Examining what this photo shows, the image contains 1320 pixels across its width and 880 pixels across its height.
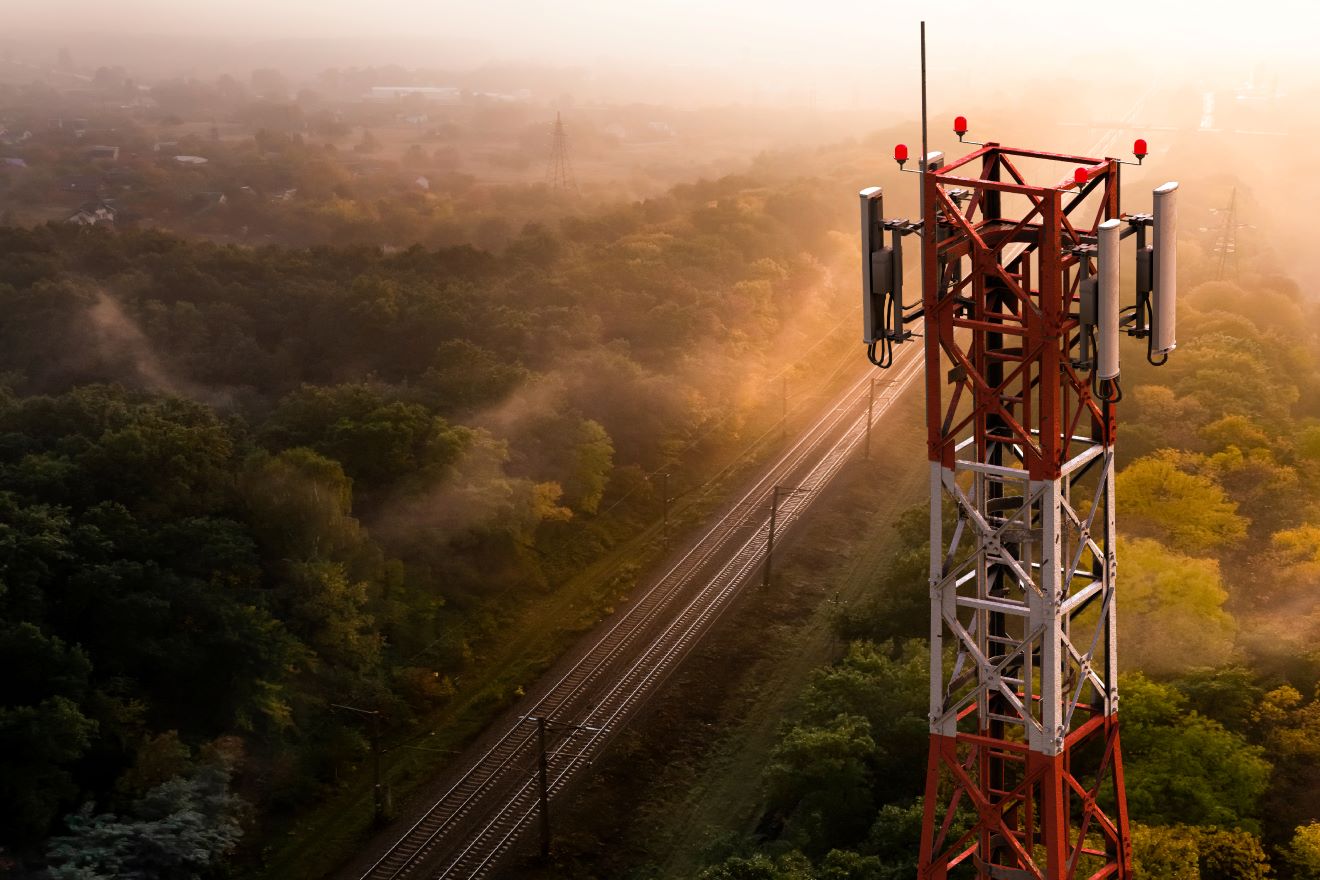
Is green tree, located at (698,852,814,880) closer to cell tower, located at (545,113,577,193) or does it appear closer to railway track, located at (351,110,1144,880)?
railway track, located at (351,110,1144,880)

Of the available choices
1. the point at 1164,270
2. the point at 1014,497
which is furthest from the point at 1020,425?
the point at 1164,270

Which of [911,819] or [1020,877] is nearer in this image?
[1020,877]

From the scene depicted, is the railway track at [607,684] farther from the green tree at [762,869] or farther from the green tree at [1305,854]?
the green tree at [1305,854]

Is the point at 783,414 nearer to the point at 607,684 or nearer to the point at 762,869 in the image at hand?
the point at 607,684

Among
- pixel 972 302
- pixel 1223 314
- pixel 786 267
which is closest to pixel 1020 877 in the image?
pixel 972 302

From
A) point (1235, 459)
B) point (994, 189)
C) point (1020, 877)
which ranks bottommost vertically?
point (1235, 459)

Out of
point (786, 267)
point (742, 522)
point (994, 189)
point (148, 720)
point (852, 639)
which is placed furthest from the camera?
point (786, 267)

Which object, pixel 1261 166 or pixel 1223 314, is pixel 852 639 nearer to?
pixel 1223 314
